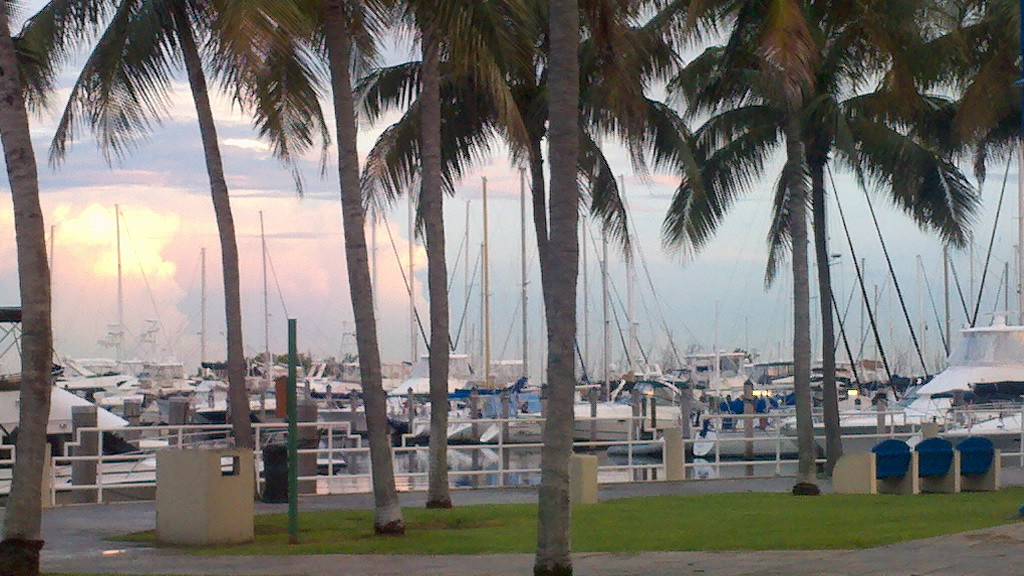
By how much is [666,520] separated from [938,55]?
13.2 metres

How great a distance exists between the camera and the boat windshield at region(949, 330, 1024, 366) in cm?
5072

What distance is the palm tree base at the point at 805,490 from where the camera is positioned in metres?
24.6

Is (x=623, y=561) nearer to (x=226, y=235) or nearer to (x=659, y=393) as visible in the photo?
(x=226, y=235)

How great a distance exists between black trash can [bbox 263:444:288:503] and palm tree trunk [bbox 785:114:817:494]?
945 cm

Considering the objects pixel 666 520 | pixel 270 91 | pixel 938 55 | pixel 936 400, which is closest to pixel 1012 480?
pixel 938 55

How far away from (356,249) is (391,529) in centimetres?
399

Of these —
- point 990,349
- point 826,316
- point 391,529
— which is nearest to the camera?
point 391,529

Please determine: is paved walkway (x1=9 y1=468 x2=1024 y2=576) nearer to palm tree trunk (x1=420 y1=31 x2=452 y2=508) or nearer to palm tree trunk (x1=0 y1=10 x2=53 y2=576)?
palm tree trunk (x1=0 y1=10 x2=53 y2=576)

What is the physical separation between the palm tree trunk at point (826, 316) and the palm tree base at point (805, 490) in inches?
230

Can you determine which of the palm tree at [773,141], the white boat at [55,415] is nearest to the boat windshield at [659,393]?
the white boat at [55,415]

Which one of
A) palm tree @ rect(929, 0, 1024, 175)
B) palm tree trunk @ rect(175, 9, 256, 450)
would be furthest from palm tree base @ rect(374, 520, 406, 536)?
palm tree @ rect(929, 0, 1024, 175)

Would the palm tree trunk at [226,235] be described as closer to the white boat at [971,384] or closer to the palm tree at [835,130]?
the palm tree at [835,130]

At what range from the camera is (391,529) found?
60.6 feet

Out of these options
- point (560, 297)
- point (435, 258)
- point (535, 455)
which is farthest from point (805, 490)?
point (535, 455)
